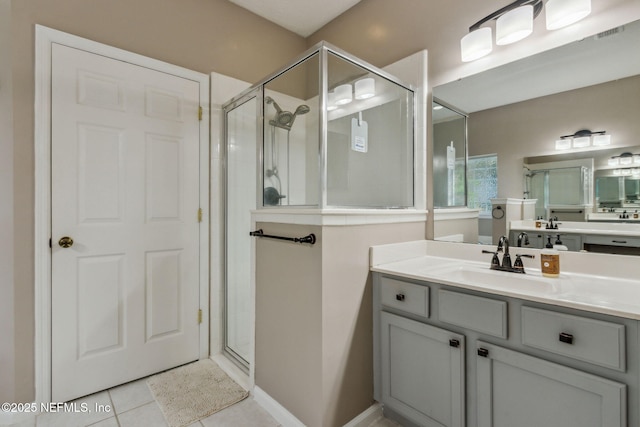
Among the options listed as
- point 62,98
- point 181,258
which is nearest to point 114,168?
point 62,98

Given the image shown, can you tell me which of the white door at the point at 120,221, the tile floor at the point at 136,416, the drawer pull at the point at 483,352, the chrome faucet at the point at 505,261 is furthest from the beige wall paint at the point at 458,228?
the white door at the point at 120,221

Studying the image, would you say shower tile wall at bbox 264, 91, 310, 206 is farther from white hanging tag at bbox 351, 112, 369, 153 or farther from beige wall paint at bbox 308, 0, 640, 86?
beige wall paint at bbox 308, 0, 640, 86

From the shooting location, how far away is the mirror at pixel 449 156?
188 centimetres

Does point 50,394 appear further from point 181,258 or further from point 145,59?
point 145,59

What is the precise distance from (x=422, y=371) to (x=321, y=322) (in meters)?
0.53

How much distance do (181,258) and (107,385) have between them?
2.85 feet

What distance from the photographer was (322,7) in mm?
2438

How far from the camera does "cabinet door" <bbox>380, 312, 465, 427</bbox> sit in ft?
4.31

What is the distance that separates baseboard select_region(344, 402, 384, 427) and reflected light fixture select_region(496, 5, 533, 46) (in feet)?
6.69

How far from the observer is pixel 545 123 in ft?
5.08

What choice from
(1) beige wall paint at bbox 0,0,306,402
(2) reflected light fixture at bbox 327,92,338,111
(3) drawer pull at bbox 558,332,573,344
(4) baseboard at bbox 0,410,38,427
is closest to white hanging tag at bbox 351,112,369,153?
(2) reflected light fixture at bbox 327,92,338,111

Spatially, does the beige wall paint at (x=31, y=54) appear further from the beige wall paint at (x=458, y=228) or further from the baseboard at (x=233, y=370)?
the beige wall paint at (x=458, y=228)

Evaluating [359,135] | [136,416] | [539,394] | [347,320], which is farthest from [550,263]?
[136,416]

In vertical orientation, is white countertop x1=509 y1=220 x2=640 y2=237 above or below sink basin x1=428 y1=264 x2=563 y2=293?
above
